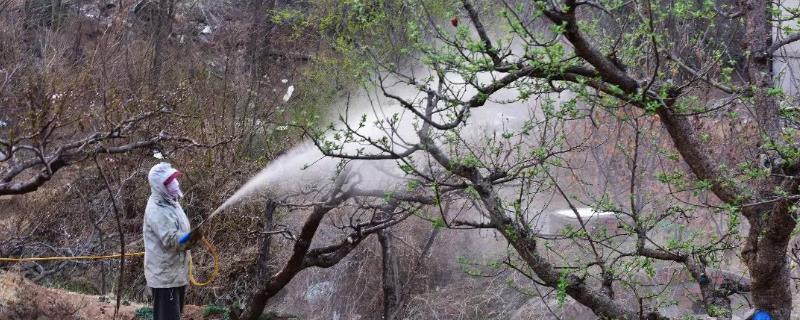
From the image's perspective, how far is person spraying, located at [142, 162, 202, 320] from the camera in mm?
7117

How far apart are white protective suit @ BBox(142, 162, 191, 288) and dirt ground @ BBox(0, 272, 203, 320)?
1736 mm

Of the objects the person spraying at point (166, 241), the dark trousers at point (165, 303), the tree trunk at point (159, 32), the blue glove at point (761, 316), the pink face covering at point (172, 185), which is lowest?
the blue glove at point (761, 316)

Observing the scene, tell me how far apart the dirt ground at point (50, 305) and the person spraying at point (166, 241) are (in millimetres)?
1619

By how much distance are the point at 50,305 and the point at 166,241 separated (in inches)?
91.9

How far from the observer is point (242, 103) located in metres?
13.6

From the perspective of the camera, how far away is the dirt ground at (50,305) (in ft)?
27.4

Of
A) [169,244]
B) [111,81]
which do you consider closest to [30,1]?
[111,81]

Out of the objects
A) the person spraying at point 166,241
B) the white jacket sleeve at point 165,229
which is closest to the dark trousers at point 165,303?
the person spraying at point 166,241

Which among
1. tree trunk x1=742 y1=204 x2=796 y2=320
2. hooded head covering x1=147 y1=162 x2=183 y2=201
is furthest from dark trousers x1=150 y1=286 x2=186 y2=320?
tree trunk x1=742 y1=204 x2=796 y2=320

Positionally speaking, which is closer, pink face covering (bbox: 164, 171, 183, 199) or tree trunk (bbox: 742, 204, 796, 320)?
tree trunk (bbox: 742, 204, 796, 320)

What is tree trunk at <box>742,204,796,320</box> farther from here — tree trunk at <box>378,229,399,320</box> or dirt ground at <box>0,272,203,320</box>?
dirt ground at <box>0,272,203,320</box>

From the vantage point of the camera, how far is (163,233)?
7.12m

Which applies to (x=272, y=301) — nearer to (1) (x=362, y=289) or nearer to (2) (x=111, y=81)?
(1) (x=362, y=289)

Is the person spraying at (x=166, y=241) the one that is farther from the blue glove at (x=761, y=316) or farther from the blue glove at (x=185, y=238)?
the blue glove at (x=761, y=316)
